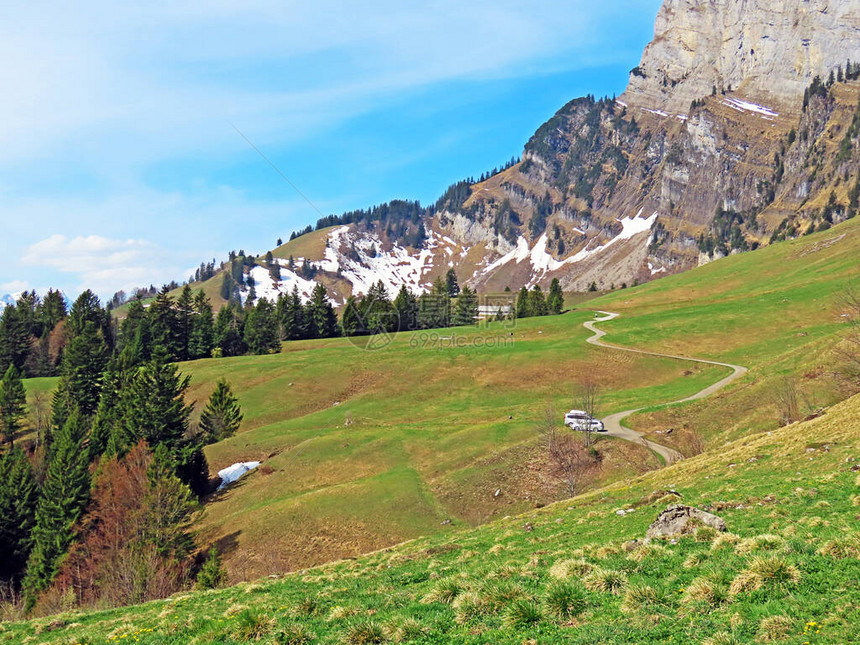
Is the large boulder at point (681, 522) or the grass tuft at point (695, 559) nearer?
the grass tuft at point (695, 559)

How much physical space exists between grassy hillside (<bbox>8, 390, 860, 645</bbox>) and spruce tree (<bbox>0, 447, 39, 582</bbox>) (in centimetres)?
4868

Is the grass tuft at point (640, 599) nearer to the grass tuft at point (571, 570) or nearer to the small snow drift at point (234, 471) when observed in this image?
the grass tuft at point (571, 570)

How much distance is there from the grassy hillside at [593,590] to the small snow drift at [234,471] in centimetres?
4217

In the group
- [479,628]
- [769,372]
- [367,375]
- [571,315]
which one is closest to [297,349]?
[367,375]

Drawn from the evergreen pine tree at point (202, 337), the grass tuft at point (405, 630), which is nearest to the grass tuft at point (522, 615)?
the grass tuft at point (405, 630)

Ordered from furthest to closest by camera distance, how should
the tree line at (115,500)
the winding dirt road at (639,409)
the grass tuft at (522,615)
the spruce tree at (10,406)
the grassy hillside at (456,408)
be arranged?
the spruce tree at (10,406) → the winding dirt road at (639,409) → the grassy hillside at (456,408) → the tree line at (115,500) → the grass tuft at (522,615)

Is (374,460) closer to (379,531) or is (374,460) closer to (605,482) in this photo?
(379,531)

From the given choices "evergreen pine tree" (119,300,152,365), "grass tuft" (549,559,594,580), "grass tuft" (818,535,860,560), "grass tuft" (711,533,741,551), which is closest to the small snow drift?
"grass tuft" (549,559,594,580)

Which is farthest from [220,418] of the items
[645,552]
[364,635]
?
[645,552]

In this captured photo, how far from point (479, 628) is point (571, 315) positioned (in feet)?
443

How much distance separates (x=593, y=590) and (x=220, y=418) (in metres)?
78.1

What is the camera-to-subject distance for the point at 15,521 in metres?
61.2

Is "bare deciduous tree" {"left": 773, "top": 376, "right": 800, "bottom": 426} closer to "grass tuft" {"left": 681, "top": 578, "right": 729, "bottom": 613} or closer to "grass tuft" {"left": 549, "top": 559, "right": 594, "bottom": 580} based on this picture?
"grass tuft" {"left": 549, "top": 559, "right": 594, "bottom": 580}

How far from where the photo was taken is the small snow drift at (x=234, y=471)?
65.9 meters
